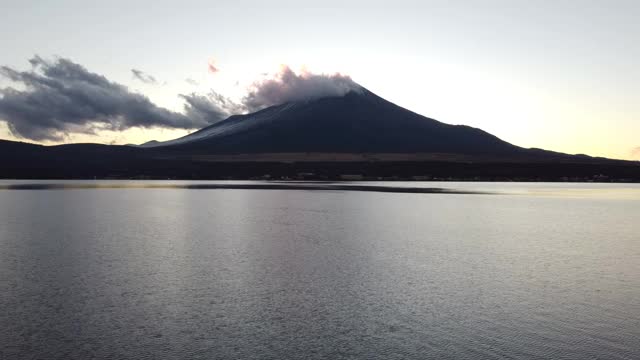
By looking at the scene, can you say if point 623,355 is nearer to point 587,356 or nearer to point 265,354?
point 587,356

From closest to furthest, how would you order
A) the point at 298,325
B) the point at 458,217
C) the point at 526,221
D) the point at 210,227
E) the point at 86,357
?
the point at 86,357 → the point at 298,325 → the point at 210,227 → the point at 526,221 → the point at 458,217

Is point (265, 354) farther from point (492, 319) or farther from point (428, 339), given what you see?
point (492, 319)

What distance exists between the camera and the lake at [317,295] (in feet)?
45.1

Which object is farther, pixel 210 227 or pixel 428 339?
pixel 210 227

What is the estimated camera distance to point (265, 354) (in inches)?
516

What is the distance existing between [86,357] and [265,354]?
414cm

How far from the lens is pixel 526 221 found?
165 ft

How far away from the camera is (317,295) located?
768 inches

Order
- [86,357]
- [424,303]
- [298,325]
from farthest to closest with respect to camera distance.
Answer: [424,303], [298,325], [86,357]

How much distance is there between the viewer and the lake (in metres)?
13.8

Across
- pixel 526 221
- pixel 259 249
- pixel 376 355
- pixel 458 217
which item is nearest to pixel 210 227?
pixel 259 249

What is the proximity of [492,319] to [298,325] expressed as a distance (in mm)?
5728

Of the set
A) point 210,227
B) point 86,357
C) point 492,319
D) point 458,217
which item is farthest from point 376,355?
point 458,217

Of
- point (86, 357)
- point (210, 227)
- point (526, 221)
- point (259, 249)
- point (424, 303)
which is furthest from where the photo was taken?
point (526, 221)
